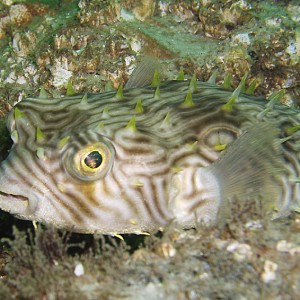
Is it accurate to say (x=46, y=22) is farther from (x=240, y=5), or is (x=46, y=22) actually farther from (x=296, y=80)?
(x=296, y=80)

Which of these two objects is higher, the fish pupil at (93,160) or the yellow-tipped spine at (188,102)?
the yellow-tipped spine at (188,102)

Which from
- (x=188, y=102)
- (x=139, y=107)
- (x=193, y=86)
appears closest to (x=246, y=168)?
(x=188, y=102)

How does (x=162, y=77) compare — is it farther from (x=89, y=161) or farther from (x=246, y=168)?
(x=89, y=161)

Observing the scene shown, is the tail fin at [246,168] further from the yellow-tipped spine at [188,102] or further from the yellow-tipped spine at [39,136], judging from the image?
the yellow-tipped spine at [39,136]

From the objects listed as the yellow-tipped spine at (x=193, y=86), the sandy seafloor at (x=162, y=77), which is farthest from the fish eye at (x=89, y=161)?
the yellow-tipped spine at (x=193, y=86)

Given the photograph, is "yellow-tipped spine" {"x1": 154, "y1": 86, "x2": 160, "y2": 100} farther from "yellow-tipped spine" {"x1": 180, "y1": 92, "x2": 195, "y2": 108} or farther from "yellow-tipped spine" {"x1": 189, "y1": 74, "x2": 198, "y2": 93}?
"yellow-tipped spine" {"x1": 189, "y1": 74, "x2": 198, "y2": 93}

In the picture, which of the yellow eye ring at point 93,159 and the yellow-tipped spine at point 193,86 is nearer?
the yellow eye ring at point 93,159

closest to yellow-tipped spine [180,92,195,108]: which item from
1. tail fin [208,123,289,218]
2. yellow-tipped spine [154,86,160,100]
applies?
yellow-tipped spine [154,86,160,100]

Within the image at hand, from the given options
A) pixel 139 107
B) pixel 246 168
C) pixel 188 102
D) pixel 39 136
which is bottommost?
pixel 39 136
